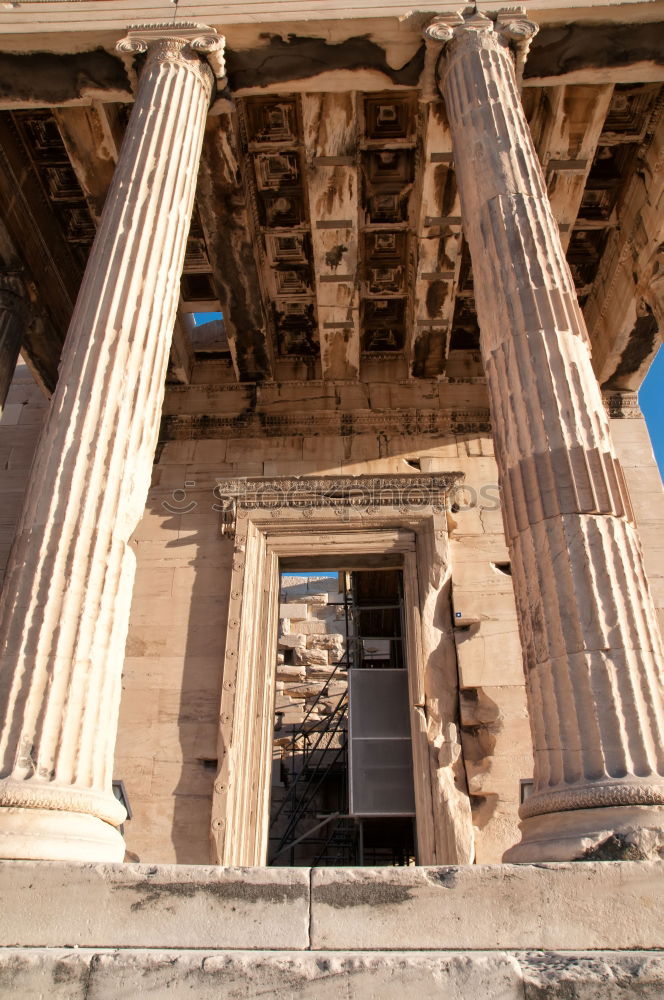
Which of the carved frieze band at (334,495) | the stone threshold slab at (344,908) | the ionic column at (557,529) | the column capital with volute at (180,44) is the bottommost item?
the stone threshold slab at (344,908)

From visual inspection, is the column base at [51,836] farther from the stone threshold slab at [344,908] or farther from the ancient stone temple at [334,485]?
the stone threshold slab at [344,908]

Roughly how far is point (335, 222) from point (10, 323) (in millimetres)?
4926

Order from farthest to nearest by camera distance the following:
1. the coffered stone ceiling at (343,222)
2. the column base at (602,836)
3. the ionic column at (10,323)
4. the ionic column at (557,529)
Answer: the ionic column at (10,323) < the coffered stone ceiling at (343,222) < the ionic column at (557,529) < the column base at (602,836)

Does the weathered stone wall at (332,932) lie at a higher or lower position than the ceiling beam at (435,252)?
lower

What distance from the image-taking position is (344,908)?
158 inches

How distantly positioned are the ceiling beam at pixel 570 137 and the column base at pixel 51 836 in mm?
9772

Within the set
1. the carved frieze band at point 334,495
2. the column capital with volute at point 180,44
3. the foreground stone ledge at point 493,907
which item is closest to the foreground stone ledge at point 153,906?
the foreground stone ledge at point 493,907

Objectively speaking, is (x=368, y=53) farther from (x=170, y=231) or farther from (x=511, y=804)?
(x=511, y=804)

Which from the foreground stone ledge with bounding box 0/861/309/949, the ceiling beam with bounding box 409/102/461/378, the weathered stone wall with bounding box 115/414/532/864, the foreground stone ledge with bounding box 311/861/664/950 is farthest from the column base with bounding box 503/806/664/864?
the ceiling beam with bounding box 409/102/461/378

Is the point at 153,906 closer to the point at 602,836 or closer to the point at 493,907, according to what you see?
the point at 493,907

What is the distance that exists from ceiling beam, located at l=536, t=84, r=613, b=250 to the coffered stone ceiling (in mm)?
20

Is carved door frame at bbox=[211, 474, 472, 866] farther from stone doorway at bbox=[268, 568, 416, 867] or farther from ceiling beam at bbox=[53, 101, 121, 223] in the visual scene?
ceiling beam at bbox=[53, 101, 121, 223]

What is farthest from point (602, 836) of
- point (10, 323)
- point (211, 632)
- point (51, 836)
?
point (10, 323)

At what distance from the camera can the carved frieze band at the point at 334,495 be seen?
11.7 metres
